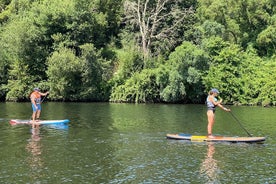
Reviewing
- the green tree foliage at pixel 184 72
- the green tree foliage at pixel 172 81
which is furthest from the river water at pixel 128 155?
the green tree foliage at pixel 172 81

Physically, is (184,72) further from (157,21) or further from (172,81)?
(157,21)

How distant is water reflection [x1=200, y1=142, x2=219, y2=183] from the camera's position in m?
17.7

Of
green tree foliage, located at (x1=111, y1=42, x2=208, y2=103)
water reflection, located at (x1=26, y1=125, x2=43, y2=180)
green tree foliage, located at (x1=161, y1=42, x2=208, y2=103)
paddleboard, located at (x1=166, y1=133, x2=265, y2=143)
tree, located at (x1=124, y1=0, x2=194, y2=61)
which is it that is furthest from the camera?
tree, located at (x1=124, y1=0, x2=194, y2=61)

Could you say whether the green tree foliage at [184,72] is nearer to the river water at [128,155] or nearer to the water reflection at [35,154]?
the river water at [128,155]

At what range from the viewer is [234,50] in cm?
6288

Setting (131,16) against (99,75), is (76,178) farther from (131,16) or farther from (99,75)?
(131,16)

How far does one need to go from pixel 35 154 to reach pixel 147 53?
47.2m

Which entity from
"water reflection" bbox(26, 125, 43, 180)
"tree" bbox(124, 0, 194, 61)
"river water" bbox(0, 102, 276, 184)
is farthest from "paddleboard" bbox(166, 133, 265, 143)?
"tree" bbox(124, 0, 194, 61)

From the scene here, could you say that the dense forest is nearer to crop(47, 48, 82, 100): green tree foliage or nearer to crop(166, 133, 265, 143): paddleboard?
crop(47, 48, 82, 100): green tree foliage

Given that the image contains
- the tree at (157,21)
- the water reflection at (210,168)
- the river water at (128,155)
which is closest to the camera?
the water reflection at (210,168)

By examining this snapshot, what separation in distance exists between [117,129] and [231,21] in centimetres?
4342

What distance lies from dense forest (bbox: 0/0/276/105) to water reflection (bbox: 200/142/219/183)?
3729 cm

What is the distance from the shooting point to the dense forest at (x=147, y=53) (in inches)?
2398

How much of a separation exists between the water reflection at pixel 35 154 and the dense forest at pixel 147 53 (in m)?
33.0
